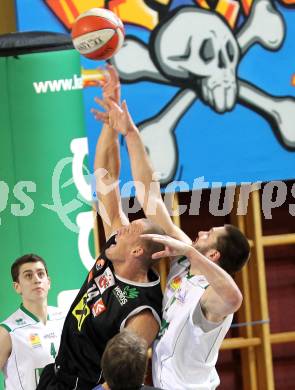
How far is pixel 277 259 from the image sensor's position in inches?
253

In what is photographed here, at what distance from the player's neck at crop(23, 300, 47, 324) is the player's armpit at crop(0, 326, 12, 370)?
0.19 meters

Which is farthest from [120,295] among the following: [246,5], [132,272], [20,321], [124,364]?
[246,5]

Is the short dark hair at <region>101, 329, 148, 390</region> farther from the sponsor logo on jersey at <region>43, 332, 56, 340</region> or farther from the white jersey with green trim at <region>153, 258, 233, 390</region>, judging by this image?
the sponsor logo on jersey at <region>43, 332, 56, 340</region>

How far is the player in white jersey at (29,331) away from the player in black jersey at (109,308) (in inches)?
18.1

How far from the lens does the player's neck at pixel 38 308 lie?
441cm

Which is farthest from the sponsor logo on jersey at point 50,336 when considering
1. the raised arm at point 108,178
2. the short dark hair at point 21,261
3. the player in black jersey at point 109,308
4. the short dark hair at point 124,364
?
the short dark hair at point 124,364

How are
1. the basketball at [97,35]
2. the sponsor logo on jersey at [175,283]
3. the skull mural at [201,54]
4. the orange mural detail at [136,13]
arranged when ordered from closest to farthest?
the sponsor logo on jersey at [175,283] < the basketball at [97,35] < the orange mural detail at [136,13] < the skull mural at [201,54]

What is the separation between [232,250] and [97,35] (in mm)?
1336

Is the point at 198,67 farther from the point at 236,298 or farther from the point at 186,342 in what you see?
the point at 236,298

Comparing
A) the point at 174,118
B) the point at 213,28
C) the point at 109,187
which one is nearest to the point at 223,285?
the point at 109,187

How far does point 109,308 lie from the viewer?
3643mm

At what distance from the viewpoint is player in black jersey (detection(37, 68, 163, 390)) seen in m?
3.62

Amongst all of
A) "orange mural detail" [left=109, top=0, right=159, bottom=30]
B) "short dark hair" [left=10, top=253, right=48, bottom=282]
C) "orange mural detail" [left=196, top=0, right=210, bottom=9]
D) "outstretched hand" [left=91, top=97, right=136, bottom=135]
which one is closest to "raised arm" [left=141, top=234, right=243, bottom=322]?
"outstretched hand" [left=91, top=97, right=136, bottom=135]

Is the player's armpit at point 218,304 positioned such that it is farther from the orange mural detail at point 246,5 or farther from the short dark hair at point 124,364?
the orange mural detail at point 246,5
